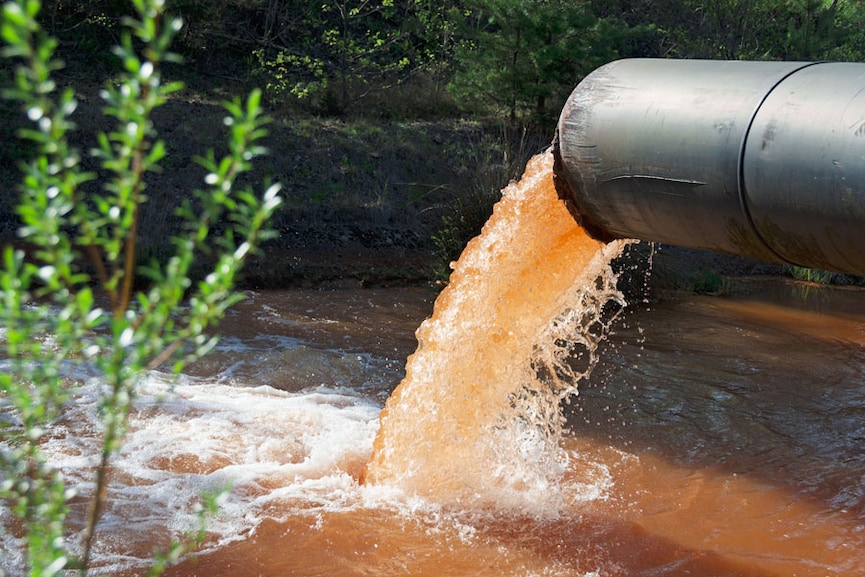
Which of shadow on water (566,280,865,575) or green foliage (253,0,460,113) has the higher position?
green foliage (253,0,460,113)

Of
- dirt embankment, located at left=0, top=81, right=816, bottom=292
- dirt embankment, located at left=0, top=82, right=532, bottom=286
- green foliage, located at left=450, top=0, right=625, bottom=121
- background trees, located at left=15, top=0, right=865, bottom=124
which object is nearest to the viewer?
dirt embankment, located at left=0, top=81, right=816, bottom=292

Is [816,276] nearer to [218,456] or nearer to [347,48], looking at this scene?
[347,48]

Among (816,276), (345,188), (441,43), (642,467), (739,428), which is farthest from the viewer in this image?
(441,43)

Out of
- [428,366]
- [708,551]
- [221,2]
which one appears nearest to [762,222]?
[708,551]

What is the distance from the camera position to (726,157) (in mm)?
2717

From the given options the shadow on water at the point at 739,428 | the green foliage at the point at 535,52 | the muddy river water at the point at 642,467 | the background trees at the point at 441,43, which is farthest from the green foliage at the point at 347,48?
the shadow on water at the point at 739,428

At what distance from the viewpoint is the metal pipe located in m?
2.50

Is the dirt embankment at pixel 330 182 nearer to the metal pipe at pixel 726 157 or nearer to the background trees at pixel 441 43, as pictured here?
the background trees at pixel 441 43

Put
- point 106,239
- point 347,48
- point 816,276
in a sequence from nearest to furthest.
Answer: point 106,239 < point 816,276 < point 347,48

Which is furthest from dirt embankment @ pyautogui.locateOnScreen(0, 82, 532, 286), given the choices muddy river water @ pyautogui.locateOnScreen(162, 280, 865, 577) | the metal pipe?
the metal pipe

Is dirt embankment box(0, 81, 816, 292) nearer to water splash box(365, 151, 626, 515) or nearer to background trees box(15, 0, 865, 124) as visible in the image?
background trees box(15, 0, 865, 124)

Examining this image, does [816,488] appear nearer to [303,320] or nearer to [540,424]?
[540,424]

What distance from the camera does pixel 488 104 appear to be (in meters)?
11.6

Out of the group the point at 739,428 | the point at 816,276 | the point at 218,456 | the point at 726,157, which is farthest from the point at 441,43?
the point at 726,157
